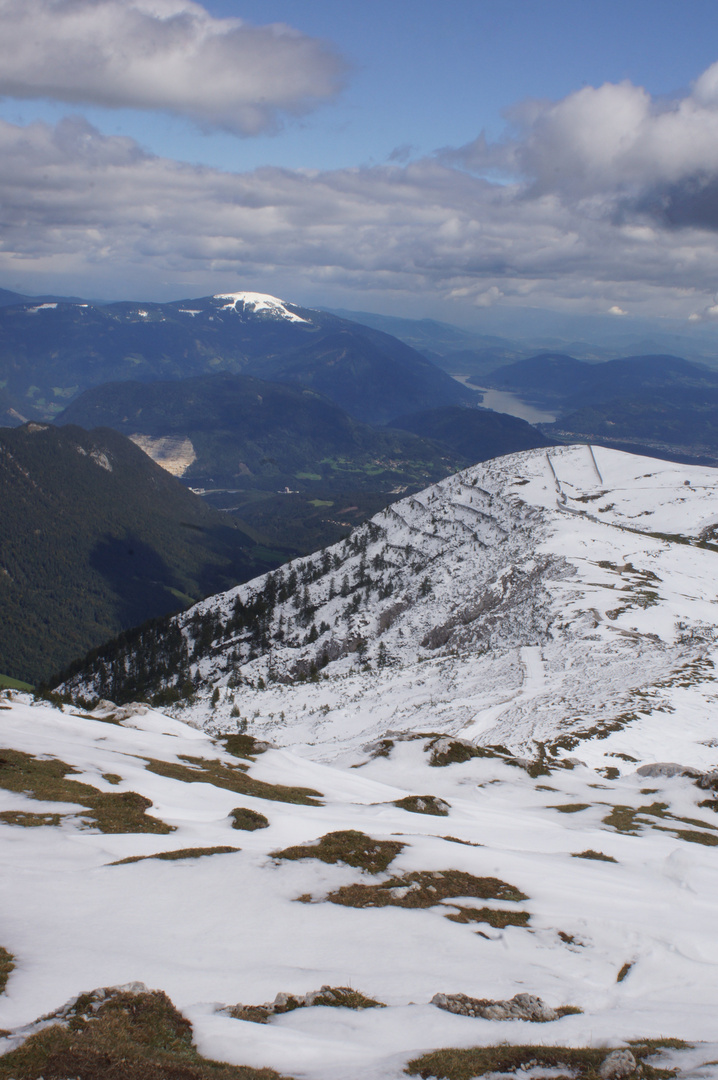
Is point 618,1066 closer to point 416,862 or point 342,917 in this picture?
point 342,917

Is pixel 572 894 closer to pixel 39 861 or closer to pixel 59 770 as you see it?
pixel 39 861

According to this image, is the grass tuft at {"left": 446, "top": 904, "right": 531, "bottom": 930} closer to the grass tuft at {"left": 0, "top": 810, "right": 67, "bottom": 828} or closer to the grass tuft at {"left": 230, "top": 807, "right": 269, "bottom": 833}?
the grass tuft at {"left": 230, "top": 807, "right": 269, "bottom": 833}

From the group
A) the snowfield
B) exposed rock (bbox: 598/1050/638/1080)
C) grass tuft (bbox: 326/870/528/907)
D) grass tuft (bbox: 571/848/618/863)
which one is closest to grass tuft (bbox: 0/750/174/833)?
the snowfield

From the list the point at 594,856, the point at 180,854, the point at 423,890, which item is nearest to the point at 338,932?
the point at 423,890

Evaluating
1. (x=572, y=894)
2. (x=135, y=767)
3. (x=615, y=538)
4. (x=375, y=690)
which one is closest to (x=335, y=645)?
(x=375, y=690)

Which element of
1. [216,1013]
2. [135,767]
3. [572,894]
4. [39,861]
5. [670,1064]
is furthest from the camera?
[135,767]

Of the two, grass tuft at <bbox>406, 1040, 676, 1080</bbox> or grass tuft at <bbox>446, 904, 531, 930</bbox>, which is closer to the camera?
grass tuft at <bbox>406, 1040, 676, 1080</bbox>
